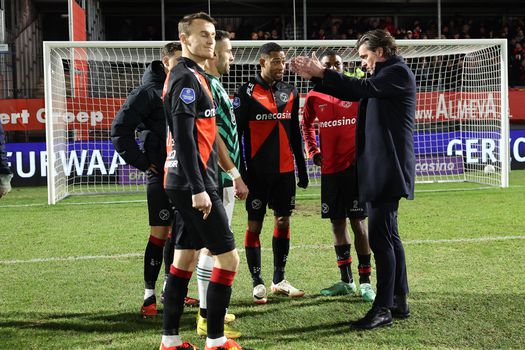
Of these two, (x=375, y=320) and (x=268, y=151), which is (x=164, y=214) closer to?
(x=268, y=151)

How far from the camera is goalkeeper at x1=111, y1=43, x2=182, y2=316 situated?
471cm

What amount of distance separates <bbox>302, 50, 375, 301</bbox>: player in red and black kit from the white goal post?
5413 mm

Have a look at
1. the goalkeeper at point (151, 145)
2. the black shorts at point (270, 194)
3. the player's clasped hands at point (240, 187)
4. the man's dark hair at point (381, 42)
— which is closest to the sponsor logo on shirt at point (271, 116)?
the black shorts at point (270, 194)

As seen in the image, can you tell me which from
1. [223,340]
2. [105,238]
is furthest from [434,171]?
[223,340]

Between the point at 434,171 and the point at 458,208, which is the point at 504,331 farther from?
the point at 434,171

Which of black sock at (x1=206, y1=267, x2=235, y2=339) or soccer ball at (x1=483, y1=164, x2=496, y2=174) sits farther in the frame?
soccer ball at (x1=483, y1=164, x2=496, y2=174)

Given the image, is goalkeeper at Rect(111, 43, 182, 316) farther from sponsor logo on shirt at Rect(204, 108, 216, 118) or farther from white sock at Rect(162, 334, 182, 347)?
sponsor logo on shirt at Rect(204, 108, 216, 118)

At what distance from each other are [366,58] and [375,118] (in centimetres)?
41

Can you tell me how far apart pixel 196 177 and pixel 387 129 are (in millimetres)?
1470

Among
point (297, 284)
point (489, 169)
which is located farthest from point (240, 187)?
point (489, 169)

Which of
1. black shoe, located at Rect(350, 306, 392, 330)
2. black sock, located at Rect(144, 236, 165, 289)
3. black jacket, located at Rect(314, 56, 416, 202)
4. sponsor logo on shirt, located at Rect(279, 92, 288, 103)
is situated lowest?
black shoe, located at Rect(350, 306, 392, 330)

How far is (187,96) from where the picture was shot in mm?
3426

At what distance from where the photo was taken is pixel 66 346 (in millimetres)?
3990

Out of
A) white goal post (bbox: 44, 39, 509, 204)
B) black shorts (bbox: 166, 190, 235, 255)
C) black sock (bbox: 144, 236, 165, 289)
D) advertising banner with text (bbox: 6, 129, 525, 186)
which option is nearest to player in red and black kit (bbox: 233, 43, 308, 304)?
black sock (bbox: 144, 236, 165, 289)
